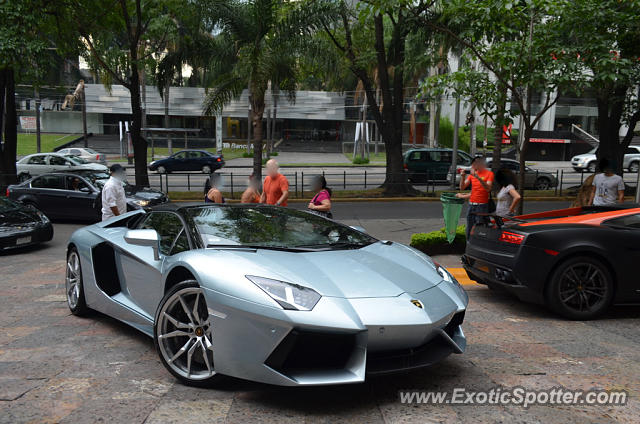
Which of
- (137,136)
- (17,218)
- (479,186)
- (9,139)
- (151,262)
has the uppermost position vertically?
(137,136)

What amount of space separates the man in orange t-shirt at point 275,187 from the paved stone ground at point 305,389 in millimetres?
3649

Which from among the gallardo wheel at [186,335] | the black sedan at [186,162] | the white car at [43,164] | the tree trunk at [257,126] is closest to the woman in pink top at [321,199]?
the gallardo wheel at [186,335]

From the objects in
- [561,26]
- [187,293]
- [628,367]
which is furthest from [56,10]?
[628,367]

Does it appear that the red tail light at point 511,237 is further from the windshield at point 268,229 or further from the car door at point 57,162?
the car door at point 57,162

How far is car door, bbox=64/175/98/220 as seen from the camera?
1539 centimetres

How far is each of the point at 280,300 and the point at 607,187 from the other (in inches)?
321

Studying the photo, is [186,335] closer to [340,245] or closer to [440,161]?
[340,245]

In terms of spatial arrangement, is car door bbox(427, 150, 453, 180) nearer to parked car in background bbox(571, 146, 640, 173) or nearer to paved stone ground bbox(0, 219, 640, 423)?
parked car in background bbox(571, 146, 640, 173)

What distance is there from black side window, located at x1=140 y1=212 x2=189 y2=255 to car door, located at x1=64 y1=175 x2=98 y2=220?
10.8 metres

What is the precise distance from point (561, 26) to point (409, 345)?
7791 millimetres

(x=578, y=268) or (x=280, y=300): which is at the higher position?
(x=280, y=300)

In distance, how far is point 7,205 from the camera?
1183 centimetres

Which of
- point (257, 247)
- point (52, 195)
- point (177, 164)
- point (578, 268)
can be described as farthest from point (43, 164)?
point (578, 268)

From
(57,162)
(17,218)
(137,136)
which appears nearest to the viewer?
(17,218)
